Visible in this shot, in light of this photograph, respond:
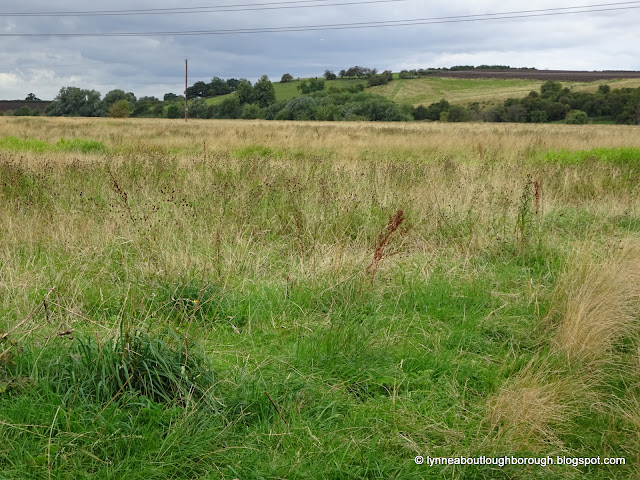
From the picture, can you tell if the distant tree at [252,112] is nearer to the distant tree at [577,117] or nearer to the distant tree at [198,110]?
the distant tree at [198,110]

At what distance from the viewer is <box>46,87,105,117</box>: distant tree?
2795 inches

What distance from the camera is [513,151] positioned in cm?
1482

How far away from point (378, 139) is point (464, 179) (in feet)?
31.7

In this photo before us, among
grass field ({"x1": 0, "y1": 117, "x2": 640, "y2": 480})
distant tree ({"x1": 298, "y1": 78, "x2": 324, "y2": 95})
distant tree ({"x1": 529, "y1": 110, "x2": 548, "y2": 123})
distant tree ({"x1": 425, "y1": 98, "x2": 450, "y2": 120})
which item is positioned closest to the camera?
grass field ({"x1": 0, "y1": 117, "x2": 640, "y2": 480})

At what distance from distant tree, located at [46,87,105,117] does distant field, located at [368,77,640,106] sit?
4217cm

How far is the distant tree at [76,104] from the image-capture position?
71.0 meters

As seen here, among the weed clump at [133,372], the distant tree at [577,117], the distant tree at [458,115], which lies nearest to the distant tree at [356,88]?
the distant tree at [458,115]

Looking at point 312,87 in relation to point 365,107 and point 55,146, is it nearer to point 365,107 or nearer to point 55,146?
point 365,107

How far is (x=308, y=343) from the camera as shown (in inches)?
126

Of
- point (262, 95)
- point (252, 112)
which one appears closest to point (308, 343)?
point (252, 112)

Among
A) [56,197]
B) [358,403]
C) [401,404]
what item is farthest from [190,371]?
[56,197]

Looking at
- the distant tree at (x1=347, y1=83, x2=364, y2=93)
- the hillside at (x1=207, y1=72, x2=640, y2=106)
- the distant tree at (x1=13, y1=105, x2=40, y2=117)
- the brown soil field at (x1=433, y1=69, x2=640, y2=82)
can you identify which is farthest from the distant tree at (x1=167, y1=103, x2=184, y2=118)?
the brown soil field at (x1=433, y1=69, x2=640, y2=82)

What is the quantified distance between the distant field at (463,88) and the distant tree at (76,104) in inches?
1660

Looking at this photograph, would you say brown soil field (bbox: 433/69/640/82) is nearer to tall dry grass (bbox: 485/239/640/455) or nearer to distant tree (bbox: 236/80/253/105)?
distant tree (bbox: 236/80/253/105)
